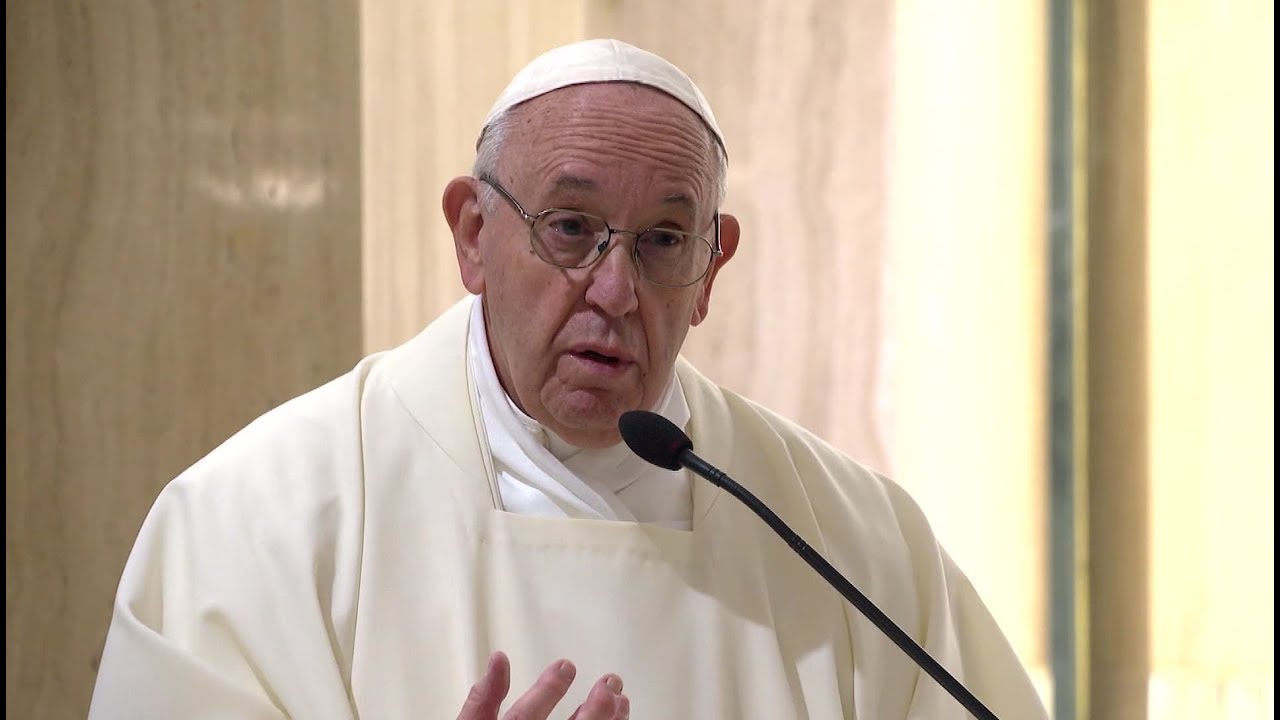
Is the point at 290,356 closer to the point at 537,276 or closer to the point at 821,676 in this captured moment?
the point at 537,276

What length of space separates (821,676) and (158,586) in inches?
39.9

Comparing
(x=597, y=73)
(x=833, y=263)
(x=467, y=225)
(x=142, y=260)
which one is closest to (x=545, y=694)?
(x=467, y=225)

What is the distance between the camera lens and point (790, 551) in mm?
2320

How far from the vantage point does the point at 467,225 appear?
2.30 metres

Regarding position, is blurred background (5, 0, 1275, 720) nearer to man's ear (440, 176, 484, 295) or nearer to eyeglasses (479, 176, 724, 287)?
man's ear (440, 176, 484, 295)

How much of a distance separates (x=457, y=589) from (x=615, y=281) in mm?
515

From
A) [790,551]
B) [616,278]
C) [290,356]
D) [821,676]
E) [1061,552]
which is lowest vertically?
[1061,552]

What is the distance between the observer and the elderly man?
77.0 inches

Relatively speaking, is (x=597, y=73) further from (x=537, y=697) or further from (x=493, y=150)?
(x=537, y=697)

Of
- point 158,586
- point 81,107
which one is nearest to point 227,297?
point 81,107

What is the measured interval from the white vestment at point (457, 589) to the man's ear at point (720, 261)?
0.17 m

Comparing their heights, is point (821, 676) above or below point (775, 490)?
below

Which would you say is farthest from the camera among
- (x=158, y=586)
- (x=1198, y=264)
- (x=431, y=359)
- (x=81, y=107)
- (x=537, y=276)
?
(x=1198, y=264)

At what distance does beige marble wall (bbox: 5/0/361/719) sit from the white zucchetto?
121 centimetres
